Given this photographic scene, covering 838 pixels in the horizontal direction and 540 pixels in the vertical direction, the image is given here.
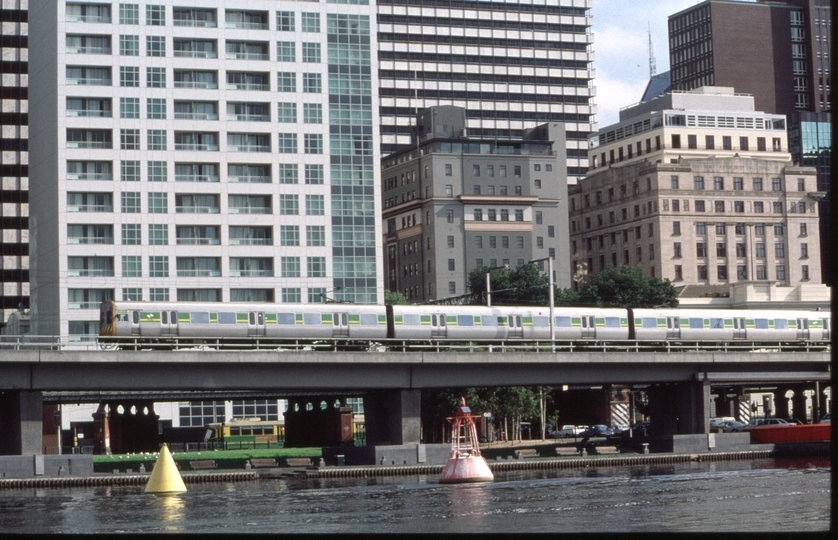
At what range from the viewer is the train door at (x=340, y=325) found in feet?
297

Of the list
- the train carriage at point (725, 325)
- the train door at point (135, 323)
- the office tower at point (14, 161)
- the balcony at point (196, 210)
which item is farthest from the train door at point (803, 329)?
the office tower at point (14, 161)

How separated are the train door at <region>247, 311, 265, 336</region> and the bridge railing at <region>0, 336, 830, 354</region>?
2.46 ft

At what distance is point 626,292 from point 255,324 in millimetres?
91699

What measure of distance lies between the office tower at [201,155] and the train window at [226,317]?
50.7m

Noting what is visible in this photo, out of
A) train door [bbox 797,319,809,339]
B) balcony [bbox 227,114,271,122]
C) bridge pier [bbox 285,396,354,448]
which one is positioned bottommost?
bridge pier [bbox 285,396,354,448]

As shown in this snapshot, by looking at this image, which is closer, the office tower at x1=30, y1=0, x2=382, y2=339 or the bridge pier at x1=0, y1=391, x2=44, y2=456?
the bridge pier at x1=0, y1=391, x2=44, y2=456

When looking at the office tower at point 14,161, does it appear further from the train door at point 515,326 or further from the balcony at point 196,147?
the train door at point 515,326

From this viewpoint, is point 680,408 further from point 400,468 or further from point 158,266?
point 158,266

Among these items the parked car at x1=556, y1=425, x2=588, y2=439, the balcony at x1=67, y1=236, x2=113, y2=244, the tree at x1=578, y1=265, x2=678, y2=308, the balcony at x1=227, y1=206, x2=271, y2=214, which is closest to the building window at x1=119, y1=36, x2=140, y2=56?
the balcony at x1=227, y1=206, x2=271, y2=214

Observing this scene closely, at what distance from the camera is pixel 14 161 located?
545 ft

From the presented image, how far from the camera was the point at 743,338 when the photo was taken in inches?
4067

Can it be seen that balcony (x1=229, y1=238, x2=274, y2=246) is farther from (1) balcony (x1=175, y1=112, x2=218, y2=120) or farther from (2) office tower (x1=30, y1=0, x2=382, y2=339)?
(1) balcony (x1=175, y1=112, x2=218, y2=120)

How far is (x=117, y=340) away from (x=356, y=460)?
1622cm

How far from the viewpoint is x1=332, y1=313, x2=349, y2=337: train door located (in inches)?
3563
